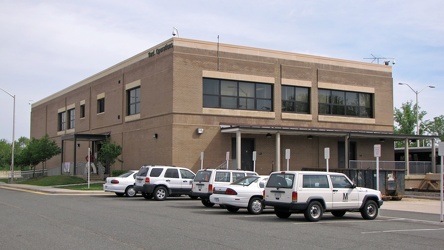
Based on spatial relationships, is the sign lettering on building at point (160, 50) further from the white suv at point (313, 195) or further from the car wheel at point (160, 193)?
the white suv at point (313, 195)

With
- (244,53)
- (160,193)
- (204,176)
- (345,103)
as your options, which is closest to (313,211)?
(204,176)

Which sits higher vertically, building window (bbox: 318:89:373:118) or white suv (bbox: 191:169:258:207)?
building window (bbox: 318:89:373:118)

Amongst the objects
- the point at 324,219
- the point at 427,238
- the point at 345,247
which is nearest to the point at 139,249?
the point at 345,247

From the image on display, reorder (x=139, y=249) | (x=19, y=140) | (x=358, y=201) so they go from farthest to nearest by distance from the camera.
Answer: (x=19, y=140) → (x=358, y=201) → (x=139, y=249)

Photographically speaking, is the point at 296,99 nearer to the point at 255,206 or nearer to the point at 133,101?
the point at 133,101

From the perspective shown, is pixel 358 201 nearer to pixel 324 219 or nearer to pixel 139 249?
pixel 324 219

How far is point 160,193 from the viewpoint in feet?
88.4

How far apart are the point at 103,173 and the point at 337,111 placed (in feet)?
67.8

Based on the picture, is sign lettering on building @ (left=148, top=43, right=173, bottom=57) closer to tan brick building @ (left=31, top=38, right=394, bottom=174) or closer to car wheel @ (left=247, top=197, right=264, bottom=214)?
tan brick building @ (left=31, top=38, right=394, bottom=174)

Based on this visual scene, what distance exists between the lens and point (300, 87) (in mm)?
42312

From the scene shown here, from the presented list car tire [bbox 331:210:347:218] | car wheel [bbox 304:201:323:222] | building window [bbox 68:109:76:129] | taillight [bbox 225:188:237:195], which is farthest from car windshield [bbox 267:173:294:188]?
building window [bbox 68:109:76:129]

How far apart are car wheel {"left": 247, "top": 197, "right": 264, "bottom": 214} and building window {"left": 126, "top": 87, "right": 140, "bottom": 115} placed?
24.4 metres

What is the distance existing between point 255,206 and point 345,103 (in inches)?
1031

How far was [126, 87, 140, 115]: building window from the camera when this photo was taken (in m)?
43.3
